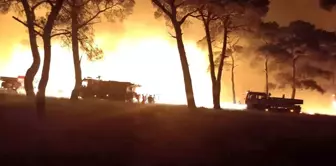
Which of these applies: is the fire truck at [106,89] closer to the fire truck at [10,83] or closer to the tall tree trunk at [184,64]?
the fire truck at [10,83]

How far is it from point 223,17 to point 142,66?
33169 millimetres

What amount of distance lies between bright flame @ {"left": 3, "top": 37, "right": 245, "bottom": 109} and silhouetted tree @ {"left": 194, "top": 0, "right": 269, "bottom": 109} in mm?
26419

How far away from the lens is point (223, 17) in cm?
4197

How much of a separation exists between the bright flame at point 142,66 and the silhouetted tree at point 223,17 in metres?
26.4

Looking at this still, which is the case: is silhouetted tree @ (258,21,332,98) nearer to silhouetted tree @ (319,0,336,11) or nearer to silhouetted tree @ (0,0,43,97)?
silhouetted tree @ (0,0,43,97)

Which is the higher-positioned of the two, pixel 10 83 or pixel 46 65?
pixel 10 83

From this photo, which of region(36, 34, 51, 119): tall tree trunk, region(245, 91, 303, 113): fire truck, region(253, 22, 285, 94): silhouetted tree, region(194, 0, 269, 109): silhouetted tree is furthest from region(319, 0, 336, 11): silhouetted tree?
region(253, 22, 285, 94): silhouetted tree

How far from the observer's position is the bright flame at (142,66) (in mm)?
71562

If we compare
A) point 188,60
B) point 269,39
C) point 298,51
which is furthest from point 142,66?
point 298,51

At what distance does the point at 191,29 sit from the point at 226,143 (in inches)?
2318

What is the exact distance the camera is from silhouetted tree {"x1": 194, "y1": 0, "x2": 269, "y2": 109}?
39.5m

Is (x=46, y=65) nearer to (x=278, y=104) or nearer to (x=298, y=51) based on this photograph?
(x=278, y=104)

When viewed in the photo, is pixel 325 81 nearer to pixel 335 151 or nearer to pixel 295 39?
pixel 295 39

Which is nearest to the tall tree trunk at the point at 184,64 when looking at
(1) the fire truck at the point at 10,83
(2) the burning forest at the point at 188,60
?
(2) the burning forest at the point at 188,60
